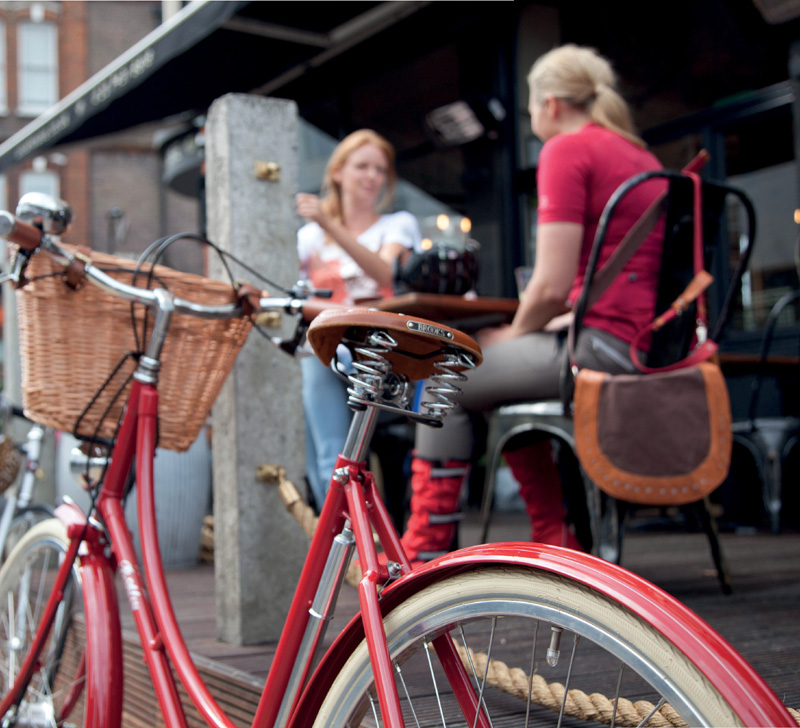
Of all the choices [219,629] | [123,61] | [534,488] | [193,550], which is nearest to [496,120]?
[123,61]

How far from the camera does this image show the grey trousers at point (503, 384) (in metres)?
2.50

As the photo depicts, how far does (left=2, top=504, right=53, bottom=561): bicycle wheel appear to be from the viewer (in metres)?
3.34

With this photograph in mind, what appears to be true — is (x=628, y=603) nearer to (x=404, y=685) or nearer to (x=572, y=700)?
(x=404, y=685)

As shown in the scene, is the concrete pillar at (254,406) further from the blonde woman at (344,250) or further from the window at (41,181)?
the window at (41,181)

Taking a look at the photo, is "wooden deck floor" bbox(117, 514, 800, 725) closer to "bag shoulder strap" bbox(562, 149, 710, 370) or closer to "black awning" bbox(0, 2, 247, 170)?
"bag shoulder strap" bbox(562, 149, 710, 370)

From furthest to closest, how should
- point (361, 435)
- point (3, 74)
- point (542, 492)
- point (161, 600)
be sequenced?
point (3, 74) < point (542, 492) < point (161, 600) < point (361, 435)

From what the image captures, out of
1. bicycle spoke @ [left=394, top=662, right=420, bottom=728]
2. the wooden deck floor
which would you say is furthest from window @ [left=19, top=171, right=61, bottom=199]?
bicycle spoke @ [left=394, top=662, right=420, bottom=728]

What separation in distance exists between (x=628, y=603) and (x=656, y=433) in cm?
143

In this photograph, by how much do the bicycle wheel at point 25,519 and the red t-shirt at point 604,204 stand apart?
2.19 metres

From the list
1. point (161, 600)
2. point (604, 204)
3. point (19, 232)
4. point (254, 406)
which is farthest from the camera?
point (604, 204)

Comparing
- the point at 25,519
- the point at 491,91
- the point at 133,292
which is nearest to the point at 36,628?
the point at 133,292

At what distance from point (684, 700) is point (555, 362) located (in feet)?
5.52

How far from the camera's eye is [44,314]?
194 centimetres

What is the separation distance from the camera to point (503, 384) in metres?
2.54
